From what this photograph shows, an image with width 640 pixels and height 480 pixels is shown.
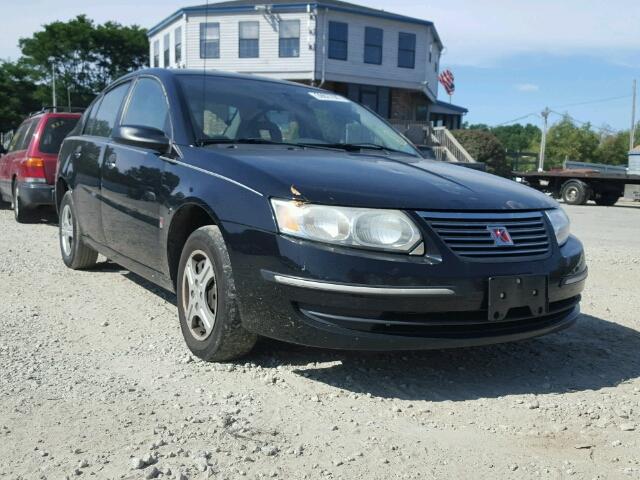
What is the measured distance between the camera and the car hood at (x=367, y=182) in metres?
3.25

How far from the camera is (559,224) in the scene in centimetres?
383

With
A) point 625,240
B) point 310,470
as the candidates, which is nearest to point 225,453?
point 310,470

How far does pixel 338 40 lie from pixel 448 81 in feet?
35.7

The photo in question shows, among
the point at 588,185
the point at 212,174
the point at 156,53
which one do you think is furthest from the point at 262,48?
the point at 212,174

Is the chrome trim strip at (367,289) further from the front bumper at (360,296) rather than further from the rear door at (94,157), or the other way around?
the rear door at (94,157)

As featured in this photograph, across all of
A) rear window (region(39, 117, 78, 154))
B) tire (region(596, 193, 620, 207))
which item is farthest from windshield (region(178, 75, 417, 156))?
tire (region(596, 193, 620, 207))

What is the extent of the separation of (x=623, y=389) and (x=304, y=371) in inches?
66.3

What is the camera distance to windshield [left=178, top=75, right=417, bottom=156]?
14.0ft

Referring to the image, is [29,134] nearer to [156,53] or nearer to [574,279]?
[574,279]

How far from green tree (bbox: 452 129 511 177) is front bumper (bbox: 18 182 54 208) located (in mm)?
22569

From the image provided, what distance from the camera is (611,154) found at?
6250cm

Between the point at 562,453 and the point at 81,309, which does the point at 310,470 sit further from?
the point at 81,309

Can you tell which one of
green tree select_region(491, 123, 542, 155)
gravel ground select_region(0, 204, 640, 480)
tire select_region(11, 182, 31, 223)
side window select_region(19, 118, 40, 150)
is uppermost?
green tree select_region(491, 123, 542, 155)

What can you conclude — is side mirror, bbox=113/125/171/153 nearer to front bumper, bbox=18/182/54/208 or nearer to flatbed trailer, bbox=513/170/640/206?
front bumper, bbox=18/182/54/208
